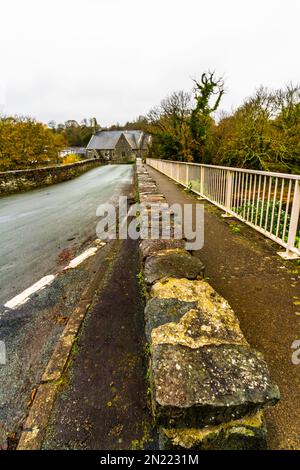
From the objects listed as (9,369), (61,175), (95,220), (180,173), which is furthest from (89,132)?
(9,369)

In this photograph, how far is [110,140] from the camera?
69875mm

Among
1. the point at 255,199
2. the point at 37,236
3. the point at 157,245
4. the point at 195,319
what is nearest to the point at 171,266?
the point at 157,245

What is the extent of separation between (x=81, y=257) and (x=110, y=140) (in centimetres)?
7125

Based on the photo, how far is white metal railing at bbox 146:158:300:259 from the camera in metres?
3.88

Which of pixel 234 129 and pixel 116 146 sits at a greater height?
pixel 116 146

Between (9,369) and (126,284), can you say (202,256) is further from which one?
(9,369)

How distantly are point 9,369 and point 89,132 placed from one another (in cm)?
9309

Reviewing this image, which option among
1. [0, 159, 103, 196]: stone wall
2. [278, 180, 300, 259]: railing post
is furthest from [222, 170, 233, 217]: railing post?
[0, 159, 103, 196]: stone wall

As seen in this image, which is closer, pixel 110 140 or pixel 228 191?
pixel 228 191

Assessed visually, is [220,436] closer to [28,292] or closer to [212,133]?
[28,292]

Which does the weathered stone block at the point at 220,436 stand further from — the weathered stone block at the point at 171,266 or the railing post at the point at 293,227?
the railing post at the point at 293,227

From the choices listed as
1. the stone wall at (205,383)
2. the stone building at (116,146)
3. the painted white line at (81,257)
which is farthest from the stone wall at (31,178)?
the stone building at (116,146)

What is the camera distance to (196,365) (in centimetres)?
144

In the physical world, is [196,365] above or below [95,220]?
above
